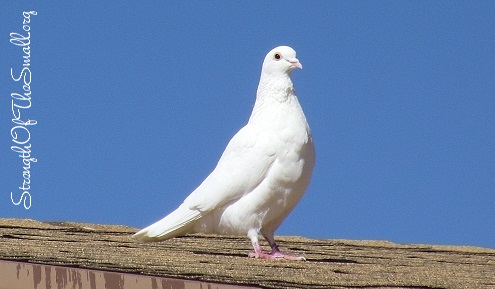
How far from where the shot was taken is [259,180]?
584 centimetres

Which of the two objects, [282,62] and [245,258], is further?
[282,62]

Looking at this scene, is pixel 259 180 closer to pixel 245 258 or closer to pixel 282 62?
pixel 245 258

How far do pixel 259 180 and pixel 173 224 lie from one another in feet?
2.01

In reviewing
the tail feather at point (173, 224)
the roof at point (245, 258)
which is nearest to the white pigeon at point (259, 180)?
the tail feather at point (173, 224)

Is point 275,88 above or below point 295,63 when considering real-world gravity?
below

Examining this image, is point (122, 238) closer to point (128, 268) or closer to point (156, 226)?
point (156, 226)

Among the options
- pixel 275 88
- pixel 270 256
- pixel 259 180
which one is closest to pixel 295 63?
pixel 275 88

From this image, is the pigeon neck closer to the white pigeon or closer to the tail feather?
the white pigeon

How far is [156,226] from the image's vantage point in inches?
236

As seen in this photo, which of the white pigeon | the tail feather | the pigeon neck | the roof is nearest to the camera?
the roof

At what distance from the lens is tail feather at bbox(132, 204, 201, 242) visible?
5.96m

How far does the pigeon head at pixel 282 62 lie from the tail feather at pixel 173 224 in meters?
1.04

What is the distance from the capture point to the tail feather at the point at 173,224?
19.5ft

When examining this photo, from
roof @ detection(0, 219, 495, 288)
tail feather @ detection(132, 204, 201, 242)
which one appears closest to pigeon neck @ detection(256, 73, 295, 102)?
tail feather @ detection(132, 204, 201, 242)
